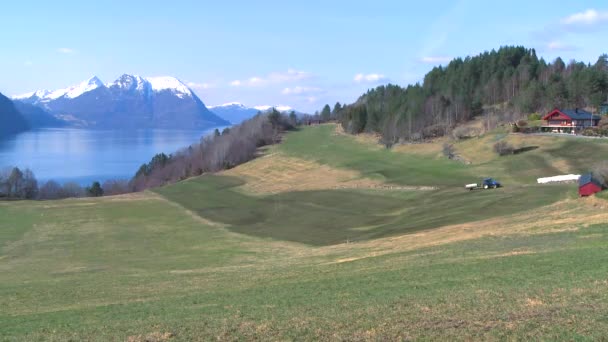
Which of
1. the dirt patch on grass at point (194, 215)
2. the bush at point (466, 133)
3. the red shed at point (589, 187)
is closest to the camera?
the red shed at point (589, 187)

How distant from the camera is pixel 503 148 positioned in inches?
3324

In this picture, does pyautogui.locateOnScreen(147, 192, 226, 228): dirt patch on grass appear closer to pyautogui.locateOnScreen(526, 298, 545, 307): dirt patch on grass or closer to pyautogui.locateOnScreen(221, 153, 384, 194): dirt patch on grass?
pyautogui.locateOnScreen(221, 153, 384, 194): dirt patch on grass

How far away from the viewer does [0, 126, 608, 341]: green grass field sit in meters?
13.4

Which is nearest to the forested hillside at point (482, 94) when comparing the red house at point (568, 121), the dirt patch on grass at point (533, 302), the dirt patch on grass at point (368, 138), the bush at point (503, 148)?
the dirt patch on grass at point (368, 138)

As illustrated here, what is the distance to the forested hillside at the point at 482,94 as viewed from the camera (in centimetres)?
12362

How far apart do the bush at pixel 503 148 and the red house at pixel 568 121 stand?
18432mm

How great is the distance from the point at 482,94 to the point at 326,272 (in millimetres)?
139473

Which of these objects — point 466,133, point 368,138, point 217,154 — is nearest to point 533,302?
point 466,133

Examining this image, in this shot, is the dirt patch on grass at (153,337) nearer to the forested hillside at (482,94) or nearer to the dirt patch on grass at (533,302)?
the dirt patch on grass at (533,302)

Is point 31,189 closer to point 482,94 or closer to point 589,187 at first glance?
point 589,187

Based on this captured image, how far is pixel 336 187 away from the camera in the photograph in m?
77.1

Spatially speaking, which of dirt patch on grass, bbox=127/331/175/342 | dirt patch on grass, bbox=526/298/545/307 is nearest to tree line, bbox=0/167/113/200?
dirt patch on grass, bbox=127/331/175/342

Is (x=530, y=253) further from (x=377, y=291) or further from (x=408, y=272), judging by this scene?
(x=377, y=291)

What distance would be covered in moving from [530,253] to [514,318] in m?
9.45
